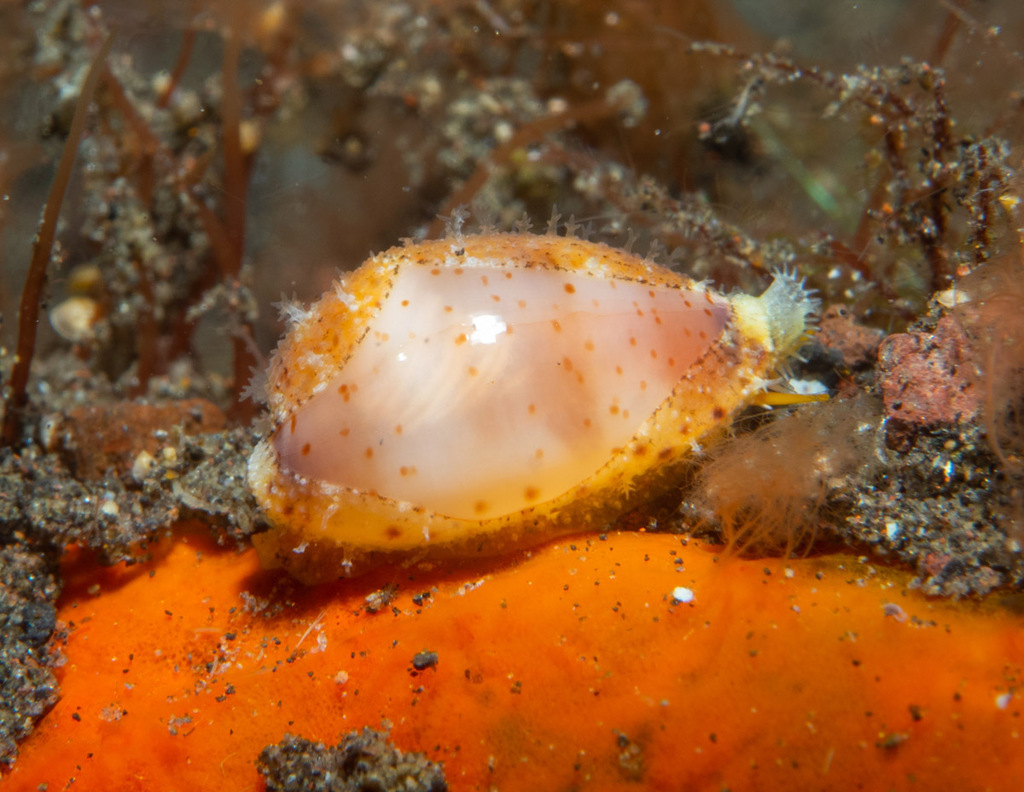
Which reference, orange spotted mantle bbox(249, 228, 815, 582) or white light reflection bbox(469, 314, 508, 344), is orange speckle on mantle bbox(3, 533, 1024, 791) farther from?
white light reflection bbox(469, 314, 508, 344)

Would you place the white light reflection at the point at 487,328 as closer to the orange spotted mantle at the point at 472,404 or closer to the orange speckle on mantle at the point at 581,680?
the orange spotted mantle at the point at 472,404

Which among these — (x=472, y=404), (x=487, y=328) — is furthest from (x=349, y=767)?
(x=487, y=328)

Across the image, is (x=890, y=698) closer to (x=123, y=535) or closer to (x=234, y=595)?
(x=234, y=595)

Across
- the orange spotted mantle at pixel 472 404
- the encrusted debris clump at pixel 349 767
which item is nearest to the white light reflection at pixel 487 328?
the orange spotted mantle at pixel 472 404

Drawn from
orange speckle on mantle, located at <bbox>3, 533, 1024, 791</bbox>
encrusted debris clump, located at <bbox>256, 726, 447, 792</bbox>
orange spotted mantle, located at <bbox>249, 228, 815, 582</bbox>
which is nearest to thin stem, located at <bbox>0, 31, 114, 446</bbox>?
orange speckle on mantle, located at <bbox>3, 533, 1024, 791</bbox>

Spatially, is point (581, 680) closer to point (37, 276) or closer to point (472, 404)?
point (472, 404)

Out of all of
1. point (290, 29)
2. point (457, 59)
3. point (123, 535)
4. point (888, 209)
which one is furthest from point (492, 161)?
point (123, 535)
